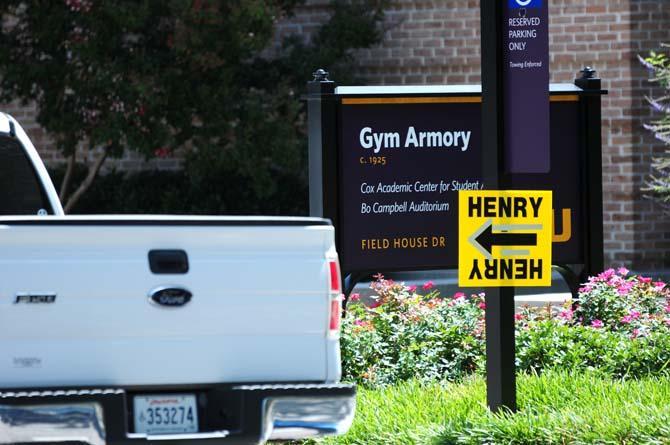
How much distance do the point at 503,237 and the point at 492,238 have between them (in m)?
0.06

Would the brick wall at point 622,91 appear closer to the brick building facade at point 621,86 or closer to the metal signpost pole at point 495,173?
the brick building facade at point 621,86

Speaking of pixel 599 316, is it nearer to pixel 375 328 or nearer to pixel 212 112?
pixel 375 328

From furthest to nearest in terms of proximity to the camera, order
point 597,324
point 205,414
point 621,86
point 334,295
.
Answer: point 621,86 → point 597,324 → point 334,295 → point 205,414

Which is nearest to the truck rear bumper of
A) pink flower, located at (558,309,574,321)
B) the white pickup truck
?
the white pickup truck

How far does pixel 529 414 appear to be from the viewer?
6941mm

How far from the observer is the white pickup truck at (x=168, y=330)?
5488 millimetres

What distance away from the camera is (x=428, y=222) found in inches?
392

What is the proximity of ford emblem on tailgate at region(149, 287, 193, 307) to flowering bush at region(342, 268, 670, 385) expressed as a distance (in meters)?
2.88

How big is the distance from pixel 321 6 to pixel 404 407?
10.6 m

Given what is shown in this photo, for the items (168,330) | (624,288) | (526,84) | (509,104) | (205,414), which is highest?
(526,84)

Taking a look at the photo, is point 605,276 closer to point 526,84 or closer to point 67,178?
point 526,84

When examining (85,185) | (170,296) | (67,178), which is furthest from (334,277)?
(67,178)

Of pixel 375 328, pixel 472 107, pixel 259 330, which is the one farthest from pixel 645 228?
pixel 259 330

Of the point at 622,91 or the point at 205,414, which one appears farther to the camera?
the point at 622,91
